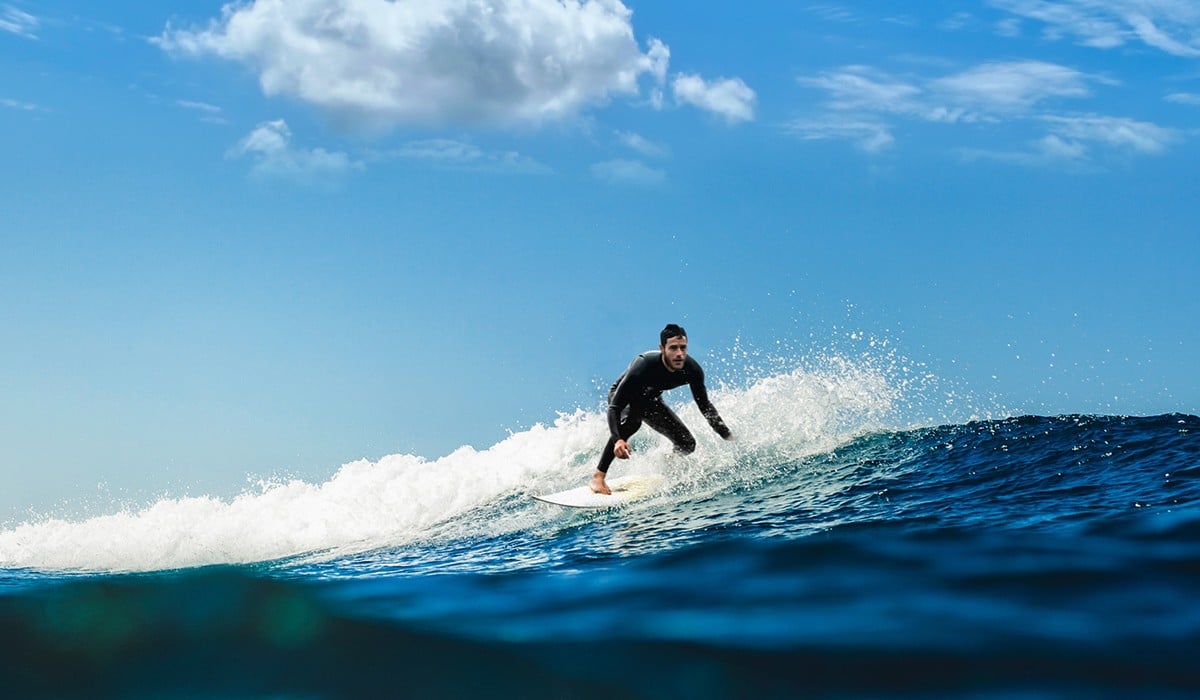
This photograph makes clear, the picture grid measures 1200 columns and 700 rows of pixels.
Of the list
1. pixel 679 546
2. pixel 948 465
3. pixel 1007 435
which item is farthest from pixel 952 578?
pixel 1007 435

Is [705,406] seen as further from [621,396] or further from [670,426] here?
[621,396]

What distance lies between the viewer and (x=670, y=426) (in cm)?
1109

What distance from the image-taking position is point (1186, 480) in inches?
283

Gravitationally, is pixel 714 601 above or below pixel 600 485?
below

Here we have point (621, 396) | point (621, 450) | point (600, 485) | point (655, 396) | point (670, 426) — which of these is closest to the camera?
point (621, 450)

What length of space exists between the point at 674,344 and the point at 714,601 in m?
5.71

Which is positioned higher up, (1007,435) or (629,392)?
(629,392)

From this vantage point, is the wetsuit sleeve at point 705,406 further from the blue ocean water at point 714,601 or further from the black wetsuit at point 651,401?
the blue ocean water at point 714,601

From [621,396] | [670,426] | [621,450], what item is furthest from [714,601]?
[670,426]

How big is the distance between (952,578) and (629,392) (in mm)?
6172

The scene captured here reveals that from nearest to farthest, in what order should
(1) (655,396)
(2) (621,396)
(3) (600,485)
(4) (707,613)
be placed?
(4) (707,613)
(3) (600,485)
(2) (621,396)
(1) (655,396)

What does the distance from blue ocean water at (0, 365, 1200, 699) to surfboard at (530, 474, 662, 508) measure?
1.85 feet

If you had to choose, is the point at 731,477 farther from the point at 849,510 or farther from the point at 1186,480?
the point at 1186,480

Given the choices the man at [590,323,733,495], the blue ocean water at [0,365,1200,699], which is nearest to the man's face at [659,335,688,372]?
the man at [590,323,733,495]
